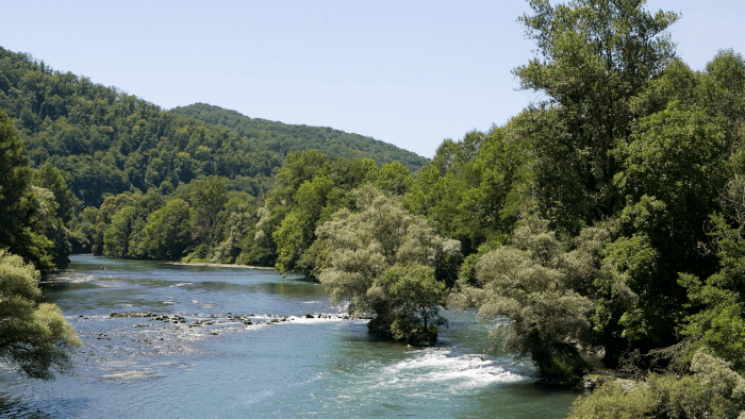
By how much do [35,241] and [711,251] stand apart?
231 feet

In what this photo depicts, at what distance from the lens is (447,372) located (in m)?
35.0

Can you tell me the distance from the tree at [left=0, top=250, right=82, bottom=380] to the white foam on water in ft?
51.9

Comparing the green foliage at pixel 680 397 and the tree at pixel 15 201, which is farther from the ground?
the tree at pixel 15 201

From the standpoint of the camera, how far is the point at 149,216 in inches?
6491

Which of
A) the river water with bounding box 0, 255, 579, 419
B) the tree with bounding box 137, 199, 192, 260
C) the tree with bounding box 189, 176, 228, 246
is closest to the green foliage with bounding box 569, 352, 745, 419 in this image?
the river water with bounding box 0, 255, 579, 419

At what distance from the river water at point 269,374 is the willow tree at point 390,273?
1754 millimetres

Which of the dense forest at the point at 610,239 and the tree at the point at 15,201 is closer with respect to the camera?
the dense forest at the point at 610,239

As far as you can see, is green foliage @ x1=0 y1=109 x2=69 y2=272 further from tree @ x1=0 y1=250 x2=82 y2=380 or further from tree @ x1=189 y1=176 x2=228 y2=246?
tree @ x1=189 y1=176 x2=228 y2=246

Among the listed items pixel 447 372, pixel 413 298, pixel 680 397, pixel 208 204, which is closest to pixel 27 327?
pixel 447 372

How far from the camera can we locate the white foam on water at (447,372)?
3281 cm

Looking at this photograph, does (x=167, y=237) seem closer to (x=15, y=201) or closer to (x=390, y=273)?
(x=15, y=201)

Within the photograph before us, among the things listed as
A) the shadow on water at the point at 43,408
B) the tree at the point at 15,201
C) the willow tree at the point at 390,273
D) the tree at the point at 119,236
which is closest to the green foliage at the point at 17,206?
the tree at the point at 15,201

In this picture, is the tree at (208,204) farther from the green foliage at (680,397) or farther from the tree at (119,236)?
the green foliage at (680,397)

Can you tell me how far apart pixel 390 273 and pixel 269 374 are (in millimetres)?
12723
